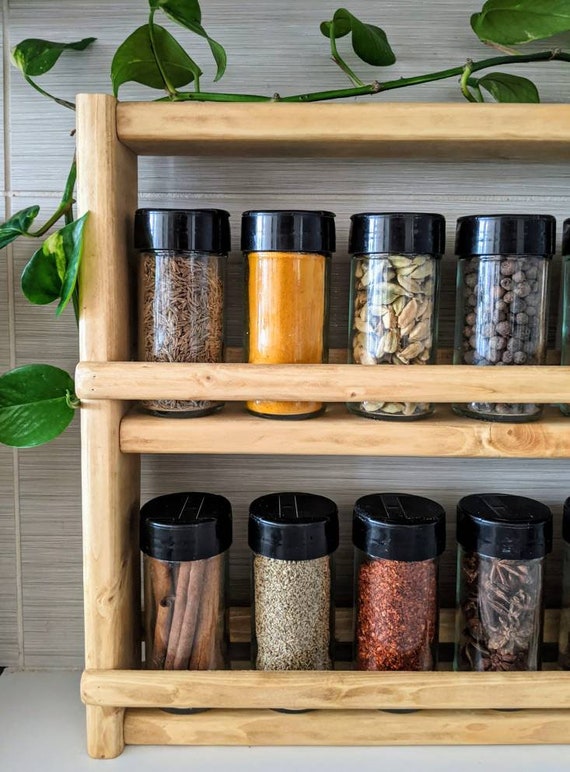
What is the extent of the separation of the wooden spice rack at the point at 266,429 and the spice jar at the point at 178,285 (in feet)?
0.09

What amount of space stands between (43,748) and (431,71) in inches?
35.0

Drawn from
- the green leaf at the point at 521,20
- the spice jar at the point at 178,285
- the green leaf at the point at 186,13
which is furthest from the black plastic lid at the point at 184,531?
the green leaf at the point at 521,20

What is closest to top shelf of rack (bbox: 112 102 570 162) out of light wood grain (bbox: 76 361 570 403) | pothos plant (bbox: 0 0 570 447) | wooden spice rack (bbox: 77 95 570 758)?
wooden spice rack (bbox: 77 95 570 758)

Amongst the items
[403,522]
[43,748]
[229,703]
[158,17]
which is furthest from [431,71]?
[43,748]

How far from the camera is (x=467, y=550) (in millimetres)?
718

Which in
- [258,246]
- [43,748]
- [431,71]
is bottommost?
[43,748]

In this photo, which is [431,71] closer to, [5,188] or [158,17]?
[158,17]

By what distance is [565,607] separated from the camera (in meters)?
0.78

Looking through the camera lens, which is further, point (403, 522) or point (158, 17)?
point (158, 17)

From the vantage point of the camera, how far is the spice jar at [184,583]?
68 centimetres

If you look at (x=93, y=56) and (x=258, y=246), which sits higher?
(x=93, y=56)

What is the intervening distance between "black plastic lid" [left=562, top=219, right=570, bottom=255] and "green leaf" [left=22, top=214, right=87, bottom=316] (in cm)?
52

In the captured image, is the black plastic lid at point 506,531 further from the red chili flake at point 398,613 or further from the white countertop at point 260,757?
the white countertop at point 260,757

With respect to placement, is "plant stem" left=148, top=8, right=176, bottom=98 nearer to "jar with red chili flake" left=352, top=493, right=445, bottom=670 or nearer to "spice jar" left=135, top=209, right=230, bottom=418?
"spice jar" left=135, top=209, right=230, bottom=418
